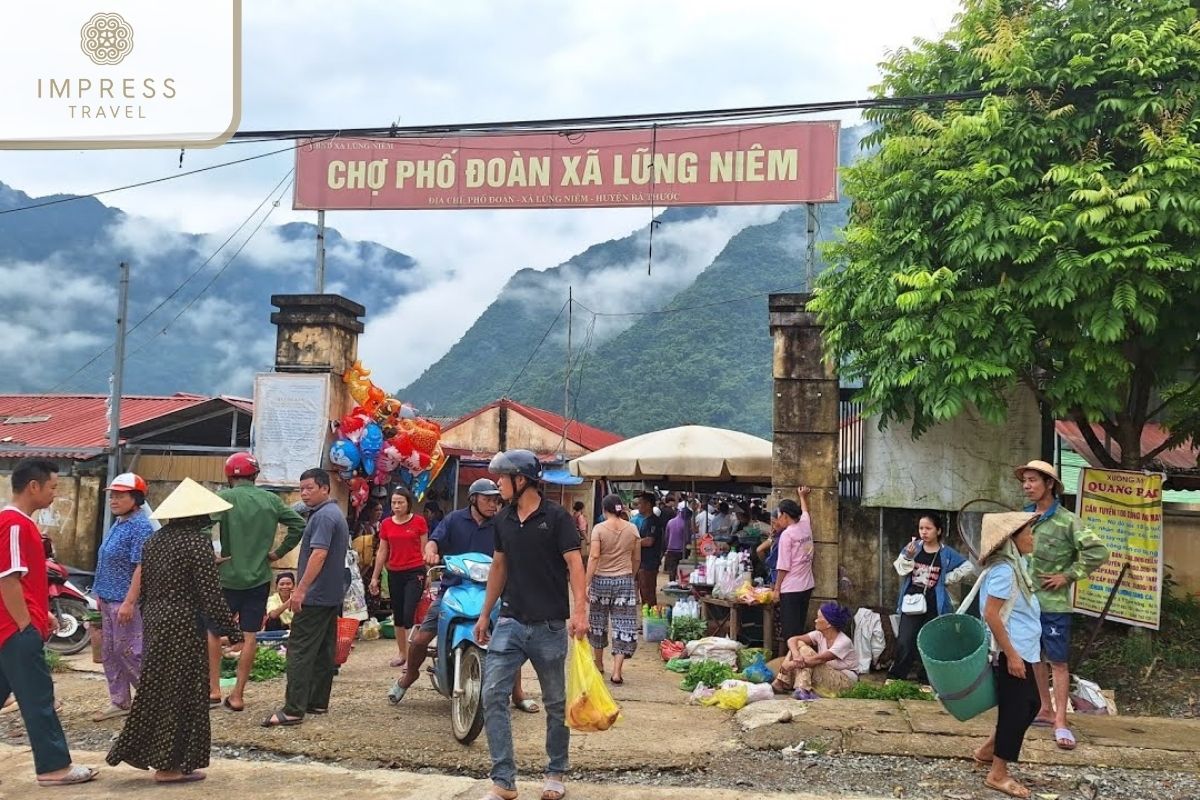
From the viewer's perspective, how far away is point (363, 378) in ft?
35.4

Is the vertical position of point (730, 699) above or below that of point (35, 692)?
below

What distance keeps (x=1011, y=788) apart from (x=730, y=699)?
94.0 inches

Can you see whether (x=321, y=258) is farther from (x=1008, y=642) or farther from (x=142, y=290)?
(x=142, y=290)

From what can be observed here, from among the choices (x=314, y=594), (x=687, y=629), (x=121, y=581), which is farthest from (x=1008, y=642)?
(x=687, y=629)

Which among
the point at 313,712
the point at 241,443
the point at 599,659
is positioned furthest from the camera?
the point at 241,443

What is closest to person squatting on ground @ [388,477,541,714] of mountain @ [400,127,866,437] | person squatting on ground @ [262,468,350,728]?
person squatting on ground @ [262,468,350,728]

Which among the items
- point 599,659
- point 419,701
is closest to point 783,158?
point 599,659

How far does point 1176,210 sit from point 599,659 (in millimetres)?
5371

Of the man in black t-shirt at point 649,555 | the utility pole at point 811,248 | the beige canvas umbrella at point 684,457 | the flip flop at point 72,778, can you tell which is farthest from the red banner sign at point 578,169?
the flip flop at point 72,778

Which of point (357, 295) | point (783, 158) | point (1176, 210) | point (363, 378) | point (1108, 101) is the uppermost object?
point (357, 295)

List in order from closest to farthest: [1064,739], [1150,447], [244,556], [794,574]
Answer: [1064,739], [244,556], [794,574], [1150,447]

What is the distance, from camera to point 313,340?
10461 millimetres

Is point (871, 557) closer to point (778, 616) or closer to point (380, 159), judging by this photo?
point (778, 616)

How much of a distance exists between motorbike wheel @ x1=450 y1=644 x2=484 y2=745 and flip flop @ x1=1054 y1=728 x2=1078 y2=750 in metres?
3.41
